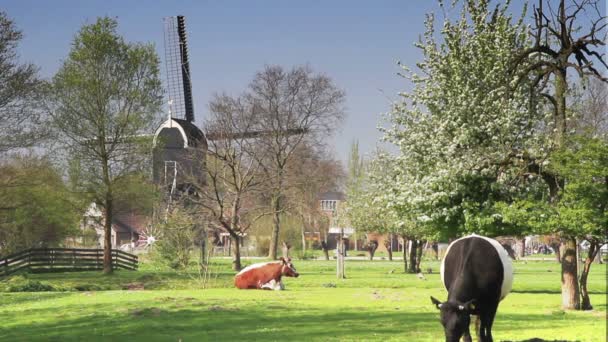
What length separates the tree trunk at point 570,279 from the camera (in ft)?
87.6

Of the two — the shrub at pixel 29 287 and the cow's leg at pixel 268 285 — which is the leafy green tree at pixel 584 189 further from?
the shrub at pixel 29 287

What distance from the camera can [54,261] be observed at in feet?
187

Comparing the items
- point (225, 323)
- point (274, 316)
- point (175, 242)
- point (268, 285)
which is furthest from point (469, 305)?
point (175, 242)

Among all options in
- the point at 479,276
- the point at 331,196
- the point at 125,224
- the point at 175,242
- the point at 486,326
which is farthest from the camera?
the point at 331,196

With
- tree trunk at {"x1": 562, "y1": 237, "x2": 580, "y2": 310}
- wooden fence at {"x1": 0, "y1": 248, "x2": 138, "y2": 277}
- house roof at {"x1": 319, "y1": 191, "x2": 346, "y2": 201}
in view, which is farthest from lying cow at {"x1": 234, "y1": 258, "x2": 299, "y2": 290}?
house roof at {"x1": 319, "y1": 191, "x2": 346, "y2": 201}

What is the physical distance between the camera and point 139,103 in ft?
189

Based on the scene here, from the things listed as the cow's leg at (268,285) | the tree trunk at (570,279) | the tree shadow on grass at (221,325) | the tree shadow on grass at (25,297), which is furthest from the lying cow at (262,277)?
the tree trunk at (570,279)

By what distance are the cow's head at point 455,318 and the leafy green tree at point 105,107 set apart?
43.6 m

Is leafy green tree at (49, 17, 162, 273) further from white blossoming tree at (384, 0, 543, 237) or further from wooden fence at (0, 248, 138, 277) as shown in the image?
white blossoming tree at (384, 0, 543, 237)

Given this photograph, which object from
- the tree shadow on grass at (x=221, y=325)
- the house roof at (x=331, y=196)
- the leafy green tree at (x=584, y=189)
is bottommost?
the tree shadow on grass at (x=221, y=325)

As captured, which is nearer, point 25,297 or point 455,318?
point 455,318

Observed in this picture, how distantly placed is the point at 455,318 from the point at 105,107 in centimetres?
4550

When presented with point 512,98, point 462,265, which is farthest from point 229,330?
point 512,98

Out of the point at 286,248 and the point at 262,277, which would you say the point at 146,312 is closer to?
the point at 262,277
